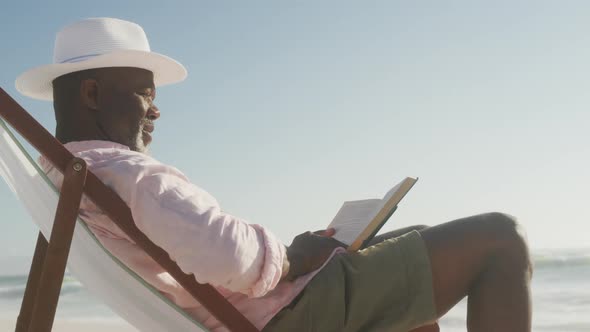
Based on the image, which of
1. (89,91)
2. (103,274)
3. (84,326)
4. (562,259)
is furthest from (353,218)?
(562,259)

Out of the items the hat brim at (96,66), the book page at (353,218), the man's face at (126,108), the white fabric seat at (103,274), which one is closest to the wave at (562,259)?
the book page at (353,218)

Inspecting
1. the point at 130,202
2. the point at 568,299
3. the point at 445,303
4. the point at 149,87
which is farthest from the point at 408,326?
the point at 568,299

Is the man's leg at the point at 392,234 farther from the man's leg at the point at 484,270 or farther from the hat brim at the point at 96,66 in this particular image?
the hat brim at the point at 96,66

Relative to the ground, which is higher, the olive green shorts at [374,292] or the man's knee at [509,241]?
the man's knee at [509,241]

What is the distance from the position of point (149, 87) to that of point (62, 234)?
2.48ft

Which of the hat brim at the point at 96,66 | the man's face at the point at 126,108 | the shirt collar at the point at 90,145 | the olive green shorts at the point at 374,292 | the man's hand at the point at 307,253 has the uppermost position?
the hat brim at the point at 96,66

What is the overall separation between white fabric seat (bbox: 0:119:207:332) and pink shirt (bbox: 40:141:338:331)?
0.05m

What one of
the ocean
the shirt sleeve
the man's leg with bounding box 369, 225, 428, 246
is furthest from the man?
the ocean

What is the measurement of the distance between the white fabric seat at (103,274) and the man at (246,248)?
0.05 m

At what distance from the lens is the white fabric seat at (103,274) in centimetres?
227

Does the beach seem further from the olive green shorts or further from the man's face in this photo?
the olive green shorts

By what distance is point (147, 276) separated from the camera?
2.32 metres

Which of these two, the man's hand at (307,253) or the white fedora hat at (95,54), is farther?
the white fedora hat at (95,54)

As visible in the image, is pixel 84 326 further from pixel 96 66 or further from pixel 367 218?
pixel 367 218
